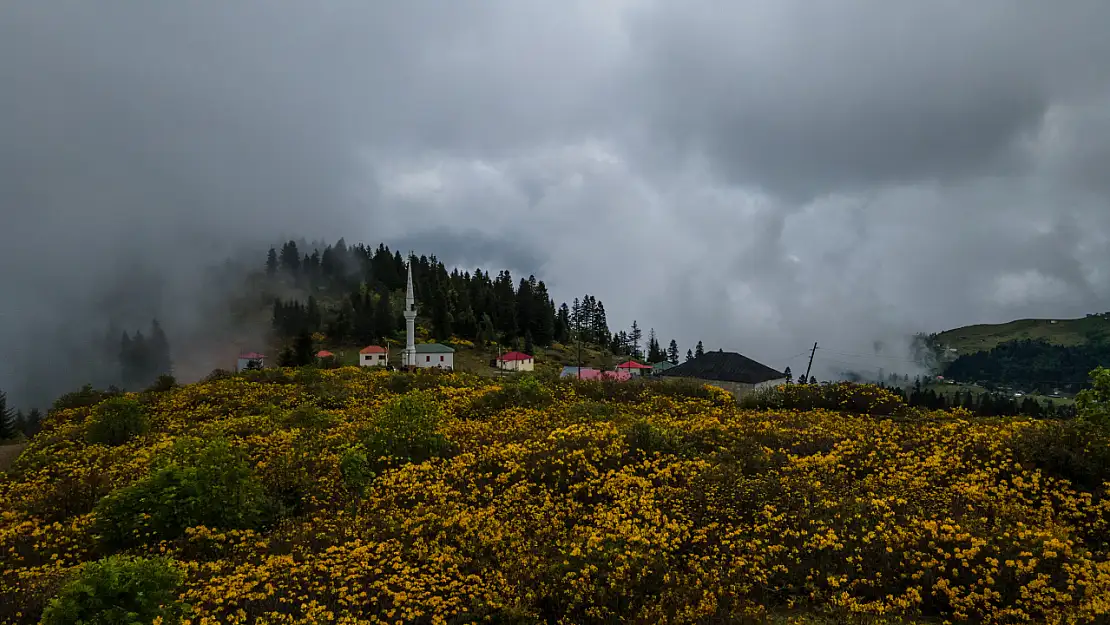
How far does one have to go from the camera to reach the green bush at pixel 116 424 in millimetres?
17453

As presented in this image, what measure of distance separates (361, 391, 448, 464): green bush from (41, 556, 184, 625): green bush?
593 cm

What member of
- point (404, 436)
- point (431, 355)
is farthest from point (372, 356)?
point (404, 436)

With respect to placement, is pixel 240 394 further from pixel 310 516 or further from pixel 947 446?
pixel 947 446

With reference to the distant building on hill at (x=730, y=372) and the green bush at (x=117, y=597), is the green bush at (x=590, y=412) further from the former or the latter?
the distant building on hill at (x=730, y=372)

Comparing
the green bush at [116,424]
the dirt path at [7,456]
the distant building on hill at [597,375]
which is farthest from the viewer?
the distant building on hill at [597,375]

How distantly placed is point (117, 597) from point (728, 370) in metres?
46.9

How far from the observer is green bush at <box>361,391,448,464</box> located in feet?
42.2

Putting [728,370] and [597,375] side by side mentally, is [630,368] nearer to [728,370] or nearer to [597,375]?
[728,370]

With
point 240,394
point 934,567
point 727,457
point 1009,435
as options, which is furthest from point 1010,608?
point 240,394

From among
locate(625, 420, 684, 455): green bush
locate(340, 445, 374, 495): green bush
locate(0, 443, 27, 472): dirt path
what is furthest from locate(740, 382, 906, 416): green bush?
locate(0, 443, 27, 472): dirt path

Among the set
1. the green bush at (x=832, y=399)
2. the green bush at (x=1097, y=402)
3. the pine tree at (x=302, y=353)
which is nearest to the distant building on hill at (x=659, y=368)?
the pine tree at (x=302, y=353)

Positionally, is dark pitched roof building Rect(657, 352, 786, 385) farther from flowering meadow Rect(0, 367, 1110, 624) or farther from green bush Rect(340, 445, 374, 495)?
green bush Rect(340, 445, 374, 495)

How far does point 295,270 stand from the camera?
5261 inches

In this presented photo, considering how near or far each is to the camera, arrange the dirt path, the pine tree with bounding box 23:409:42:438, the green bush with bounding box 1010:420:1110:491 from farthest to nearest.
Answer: the pine tree with bounding box 23:409:42:438 → the dirt path → the green bush with bounding box 1010:420:1110:491
